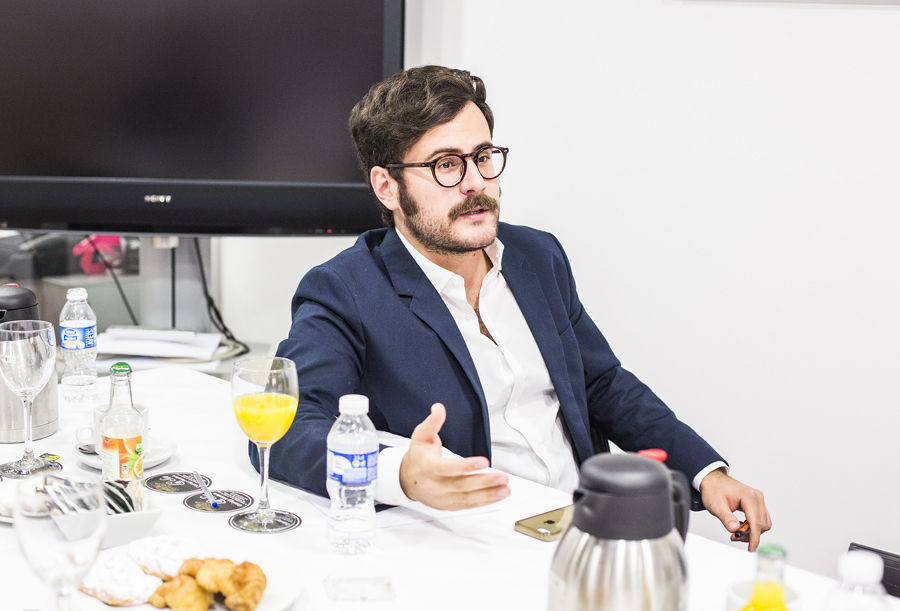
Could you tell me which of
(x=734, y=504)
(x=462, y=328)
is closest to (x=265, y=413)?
(x=462, y=328)

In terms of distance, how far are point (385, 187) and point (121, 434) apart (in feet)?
2.81

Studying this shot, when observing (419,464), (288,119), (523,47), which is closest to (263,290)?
(288,119)

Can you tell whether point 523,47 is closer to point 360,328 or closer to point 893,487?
point 360,328

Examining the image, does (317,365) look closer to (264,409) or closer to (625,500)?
(264,409)

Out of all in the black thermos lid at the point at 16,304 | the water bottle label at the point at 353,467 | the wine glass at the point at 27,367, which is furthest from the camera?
the black thermos lid at the point at 16,304

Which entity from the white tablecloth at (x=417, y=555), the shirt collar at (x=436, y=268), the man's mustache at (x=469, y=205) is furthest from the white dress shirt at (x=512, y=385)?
the white tablecloth at (x=417, y=555)

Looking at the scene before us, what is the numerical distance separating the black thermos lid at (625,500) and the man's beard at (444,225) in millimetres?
1040

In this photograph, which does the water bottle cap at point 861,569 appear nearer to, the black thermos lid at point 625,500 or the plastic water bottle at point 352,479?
the black thermos lid at point 625,500

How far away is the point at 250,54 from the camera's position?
8.61 feet

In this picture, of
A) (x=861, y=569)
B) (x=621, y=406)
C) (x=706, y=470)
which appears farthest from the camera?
(x=621, y=406)

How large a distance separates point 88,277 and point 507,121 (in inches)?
63.1

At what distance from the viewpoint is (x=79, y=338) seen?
1.88 metres

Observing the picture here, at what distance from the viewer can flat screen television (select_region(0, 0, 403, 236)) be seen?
256cm

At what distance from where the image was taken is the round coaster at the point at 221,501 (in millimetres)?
1303
